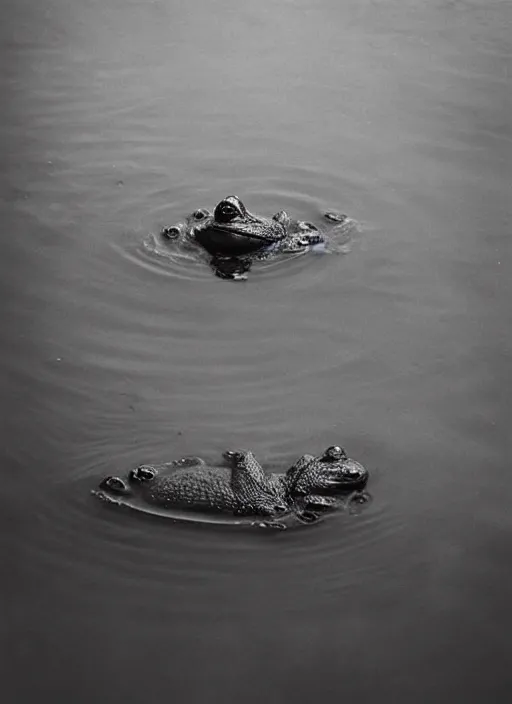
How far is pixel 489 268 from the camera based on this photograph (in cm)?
455

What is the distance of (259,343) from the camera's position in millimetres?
4145

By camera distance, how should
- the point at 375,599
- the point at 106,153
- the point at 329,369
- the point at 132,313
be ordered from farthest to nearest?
1. the point at 106,153
2. the point at 132,313
3. the point at 329,369
4. the point at 375,599

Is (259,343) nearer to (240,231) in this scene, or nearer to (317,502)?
(240,231)

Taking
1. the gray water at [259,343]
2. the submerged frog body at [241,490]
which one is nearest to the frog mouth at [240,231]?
the gray water at [259,343]

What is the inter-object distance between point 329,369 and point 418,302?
577 millimetres

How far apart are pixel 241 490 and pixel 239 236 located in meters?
1.50

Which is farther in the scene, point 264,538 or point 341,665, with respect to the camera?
point 264,538

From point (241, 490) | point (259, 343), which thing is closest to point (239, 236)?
point (259, 343)

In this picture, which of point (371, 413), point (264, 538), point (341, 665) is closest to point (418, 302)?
point (371, 413)

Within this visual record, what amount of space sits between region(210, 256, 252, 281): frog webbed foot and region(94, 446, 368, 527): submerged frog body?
1.23 metres

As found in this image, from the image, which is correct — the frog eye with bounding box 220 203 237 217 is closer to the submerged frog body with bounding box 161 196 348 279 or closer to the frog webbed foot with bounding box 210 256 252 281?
the submerged frog body with bounding box 161 196 348 279

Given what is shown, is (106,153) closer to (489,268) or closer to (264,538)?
(489,268)

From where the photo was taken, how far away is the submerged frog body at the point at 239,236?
456 centimetres

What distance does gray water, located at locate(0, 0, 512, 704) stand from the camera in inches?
120
